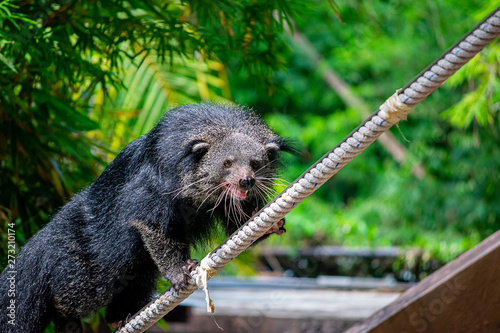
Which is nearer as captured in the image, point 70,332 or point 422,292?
point 422,292

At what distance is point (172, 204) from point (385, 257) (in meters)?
4.37

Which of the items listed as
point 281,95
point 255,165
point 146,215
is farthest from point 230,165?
point 281,95

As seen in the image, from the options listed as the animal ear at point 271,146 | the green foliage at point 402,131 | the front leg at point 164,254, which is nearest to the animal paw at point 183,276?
the front leg at point 164,254

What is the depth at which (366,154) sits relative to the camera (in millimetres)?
7309

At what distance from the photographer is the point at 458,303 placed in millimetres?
1902

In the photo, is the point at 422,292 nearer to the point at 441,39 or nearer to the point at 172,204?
the point at 172,204

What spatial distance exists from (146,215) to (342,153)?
0.76 meters

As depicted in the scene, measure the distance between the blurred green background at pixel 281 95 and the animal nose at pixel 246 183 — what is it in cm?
42

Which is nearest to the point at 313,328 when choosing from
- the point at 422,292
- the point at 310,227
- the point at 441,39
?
the point at 422,292

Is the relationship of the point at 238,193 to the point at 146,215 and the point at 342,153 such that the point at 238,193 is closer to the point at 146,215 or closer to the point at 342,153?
the point at 146,215

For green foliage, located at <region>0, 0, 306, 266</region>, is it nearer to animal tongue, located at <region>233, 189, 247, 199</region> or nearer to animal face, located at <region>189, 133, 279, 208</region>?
animal face, located at <region>189, 133, 279, 208</region>

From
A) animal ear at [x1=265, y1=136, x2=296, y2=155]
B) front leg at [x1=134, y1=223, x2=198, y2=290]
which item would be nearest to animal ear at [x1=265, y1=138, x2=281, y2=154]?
animal ear at [x1=265, y1=136, x2=296, y2=155]

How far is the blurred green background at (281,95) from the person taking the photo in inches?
94.2

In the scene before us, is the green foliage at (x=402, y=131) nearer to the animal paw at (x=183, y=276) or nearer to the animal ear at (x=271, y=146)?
the animal ear at (x=271, y=146)
